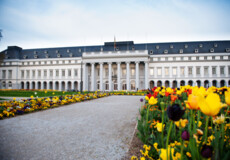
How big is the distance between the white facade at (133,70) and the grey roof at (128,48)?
2.48m

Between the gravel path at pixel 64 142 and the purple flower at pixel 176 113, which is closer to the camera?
the purple flower at pixel 176 113

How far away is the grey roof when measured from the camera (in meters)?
47.6

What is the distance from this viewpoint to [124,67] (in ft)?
165

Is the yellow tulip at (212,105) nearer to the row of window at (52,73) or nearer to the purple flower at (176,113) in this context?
the purple flower at (176,113)

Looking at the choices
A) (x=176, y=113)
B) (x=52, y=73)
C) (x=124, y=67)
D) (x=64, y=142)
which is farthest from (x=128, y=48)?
(x=176, y=113)

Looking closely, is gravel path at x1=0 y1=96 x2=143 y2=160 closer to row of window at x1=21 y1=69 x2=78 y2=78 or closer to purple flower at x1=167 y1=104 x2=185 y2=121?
purple flower at x1=167 y1=104 x2=185 y2=121

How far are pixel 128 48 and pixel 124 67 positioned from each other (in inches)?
278

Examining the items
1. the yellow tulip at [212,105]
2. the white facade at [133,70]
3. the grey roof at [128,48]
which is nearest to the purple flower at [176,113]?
the yellow tulip at [212,105]

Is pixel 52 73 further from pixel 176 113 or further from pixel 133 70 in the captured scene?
pixel 176 113

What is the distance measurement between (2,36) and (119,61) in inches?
1662

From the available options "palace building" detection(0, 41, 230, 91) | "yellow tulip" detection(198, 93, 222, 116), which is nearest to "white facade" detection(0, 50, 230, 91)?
"palace building" detection(0, 41, 230, 91)

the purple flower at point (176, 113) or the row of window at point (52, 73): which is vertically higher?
the row of window at point (52, 73)

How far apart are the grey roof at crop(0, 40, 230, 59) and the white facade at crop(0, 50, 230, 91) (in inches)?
97.8

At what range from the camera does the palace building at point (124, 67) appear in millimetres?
Result: 45281
